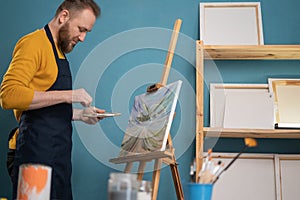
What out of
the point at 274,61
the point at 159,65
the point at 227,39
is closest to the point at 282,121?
the point at 274,61

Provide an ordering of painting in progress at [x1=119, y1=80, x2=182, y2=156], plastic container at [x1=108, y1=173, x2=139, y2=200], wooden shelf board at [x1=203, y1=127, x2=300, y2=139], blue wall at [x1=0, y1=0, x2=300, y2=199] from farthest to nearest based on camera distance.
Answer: blue wall at [x1=0, y1=0, x2=300, y2=199] < wooden shelf board at [x1=203, y1=127, x2=300, y2=139] < painting in progress at [x1=119, y1=80, x2=182, y2=156] < plastic container at [x1=108, y1=173, x2=139, y2=200]

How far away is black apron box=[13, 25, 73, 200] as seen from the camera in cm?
187

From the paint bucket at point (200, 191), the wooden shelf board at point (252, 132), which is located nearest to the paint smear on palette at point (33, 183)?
the paint bucket at point (200, 191)

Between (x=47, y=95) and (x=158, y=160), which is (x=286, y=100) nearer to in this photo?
(x=158, y=160)

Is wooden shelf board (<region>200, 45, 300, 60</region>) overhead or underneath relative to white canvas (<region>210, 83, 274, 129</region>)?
overhead

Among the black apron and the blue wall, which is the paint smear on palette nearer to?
the black apron

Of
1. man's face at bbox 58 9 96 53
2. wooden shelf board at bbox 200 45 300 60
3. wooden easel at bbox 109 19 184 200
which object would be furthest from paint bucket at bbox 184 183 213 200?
wooden shelf board at bbox 200 45 300 60

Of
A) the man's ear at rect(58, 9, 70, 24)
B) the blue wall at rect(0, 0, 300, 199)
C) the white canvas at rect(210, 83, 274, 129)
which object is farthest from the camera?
the blue wall at rect(0, 0, 300, 199)

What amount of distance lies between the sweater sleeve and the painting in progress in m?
0.64

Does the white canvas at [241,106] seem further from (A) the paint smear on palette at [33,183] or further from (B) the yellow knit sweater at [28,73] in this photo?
(A) the paint smear on palette at [33,183]

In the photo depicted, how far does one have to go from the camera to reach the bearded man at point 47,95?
182cm

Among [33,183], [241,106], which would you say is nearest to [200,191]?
[33,183]

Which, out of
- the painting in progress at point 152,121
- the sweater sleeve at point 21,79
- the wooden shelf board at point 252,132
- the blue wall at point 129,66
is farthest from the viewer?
the blue wall at point 129,66

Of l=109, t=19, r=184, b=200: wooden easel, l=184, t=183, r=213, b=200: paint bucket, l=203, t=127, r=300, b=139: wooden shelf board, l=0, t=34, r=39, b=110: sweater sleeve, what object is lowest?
l=184, t=183, r=213, b=200: paint bucket
